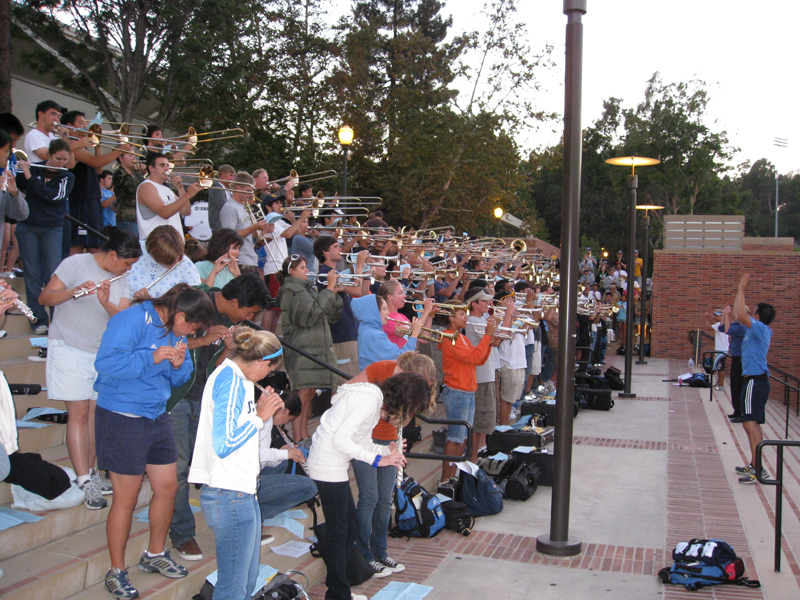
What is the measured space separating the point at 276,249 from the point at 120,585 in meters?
4.56

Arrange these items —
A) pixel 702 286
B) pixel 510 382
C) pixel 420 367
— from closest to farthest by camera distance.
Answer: pixel 420 367 < pixel 510 382 < pixel 702 286

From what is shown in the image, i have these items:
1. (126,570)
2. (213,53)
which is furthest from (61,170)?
(213,53)

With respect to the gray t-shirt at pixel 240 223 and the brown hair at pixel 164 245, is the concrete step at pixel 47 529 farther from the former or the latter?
the gray t-shirt at pixel 240 223

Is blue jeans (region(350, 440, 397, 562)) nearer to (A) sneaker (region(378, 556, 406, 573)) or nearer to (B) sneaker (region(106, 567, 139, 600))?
(A) sneaker (region(378, 556, 406, 573))

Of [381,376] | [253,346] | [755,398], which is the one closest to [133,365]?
[253,346]

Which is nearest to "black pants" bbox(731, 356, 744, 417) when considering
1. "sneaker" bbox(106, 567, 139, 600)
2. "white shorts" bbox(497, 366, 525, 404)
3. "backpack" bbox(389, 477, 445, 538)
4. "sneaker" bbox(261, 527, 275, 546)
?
"white shorts" bbox(497, 366, 525, 404)

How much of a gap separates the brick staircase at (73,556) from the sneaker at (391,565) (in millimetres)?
457

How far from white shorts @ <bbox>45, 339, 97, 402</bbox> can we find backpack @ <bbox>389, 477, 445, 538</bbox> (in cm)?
270

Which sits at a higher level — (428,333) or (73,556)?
(428,333)

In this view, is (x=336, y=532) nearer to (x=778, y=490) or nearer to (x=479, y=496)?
(x=479, y=496)

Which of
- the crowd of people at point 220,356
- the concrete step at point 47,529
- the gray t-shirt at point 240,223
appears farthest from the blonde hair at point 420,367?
the gray t-shirt at point 240,223

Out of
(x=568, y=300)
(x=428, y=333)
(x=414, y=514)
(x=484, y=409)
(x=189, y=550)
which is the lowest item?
(x=414, y=514)

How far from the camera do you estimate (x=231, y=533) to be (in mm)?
3354

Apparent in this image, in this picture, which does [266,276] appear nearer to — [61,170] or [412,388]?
[61,170]
